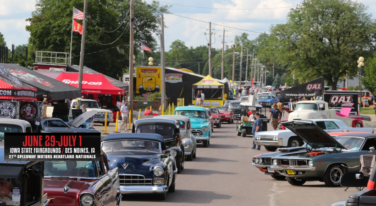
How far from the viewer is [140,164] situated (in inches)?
405

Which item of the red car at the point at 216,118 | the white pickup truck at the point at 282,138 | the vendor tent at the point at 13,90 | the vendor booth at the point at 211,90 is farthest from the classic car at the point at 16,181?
the vendor booth at the point at 211,90

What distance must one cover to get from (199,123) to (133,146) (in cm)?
1212

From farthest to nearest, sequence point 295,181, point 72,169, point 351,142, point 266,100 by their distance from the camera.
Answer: point 266,100 < point 351,142 < point 295,181 < point 72,169

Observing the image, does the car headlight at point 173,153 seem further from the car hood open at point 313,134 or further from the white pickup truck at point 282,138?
the white pickup truck at point 282,138

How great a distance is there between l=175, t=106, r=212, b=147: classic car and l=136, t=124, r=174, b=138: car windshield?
7.48m

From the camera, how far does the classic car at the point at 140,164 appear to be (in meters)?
10.1

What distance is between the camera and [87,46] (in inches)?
2375

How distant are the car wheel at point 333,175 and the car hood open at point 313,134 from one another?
63cm

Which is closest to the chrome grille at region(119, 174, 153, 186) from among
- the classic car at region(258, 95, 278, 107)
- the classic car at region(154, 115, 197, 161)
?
the classic car at region(154, 115, 197, 161)

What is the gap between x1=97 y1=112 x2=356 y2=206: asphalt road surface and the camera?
10.7 meters

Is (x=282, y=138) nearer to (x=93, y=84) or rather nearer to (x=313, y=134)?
(x=313, y=134)

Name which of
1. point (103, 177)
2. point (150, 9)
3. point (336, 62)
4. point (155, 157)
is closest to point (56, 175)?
point (103, 177)

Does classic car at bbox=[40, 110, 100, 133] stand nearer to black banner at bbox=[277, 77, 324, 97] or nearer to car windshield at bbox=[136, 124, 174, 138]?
car windshield at bbox=[136, 124, 174, 138]

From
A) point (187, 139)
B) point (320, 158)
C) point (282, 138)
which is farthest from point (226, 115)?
point (320, 158)
